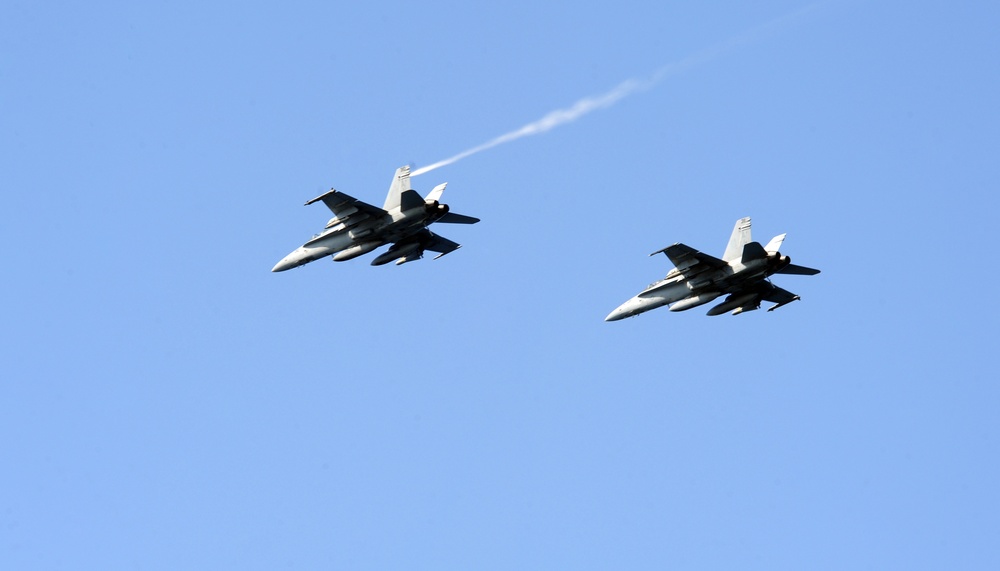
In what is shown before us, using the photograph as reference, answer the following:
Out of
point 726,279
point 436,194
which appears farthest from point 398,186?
point 726,279

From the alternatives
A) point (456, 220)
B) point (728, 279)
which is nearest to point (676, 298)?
point (728, 279)

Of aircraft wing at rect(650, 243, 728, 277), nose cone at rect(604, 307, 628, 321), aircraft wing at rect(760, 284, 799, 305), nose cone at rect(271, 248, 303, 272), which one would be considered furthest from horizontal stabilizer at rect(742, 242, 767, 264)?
nose cone at rect(271, 248, 303, 272)

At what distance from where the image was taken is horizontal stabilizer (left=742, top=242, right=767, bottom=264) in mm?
84125

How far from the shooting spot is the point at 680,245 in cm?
8388

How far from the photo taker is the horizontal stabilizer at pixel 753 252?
8412 centimetres

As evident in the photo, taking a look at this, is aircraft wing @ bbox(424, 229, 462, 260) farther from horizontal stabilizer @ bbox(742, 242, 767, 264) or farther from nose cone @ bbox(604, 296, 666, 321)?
horizontal stabilizer @ bbox(742, 242, 767, 264)

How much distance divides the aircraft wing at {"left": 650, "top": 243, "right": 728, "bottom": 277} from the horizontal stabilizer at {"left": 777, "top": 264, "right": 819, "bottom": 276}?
108 inches

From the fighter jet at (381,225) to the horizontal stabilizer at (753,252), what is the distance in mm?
12488

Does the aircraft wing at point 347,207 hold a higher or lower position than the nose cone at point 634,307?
higher

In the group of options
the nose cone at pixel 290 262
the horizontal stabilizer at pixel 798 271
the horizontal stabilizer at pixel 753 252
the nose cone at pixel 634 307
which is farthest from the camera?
the nose cone at pixel 290 262

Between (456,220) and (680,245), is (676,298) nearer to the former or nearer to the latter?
(680,245)

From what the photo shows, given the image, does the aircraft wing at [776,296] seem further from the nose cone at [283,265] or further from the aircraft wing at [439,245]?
the nose cone at [283,265]

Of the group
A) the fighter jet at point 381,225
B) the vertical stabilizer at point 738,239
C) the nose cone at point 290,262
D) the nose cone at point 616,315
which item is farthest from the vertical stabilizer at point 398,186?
the vertical stabilizer at point 738,239

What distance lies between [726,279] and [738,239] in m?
1.70
